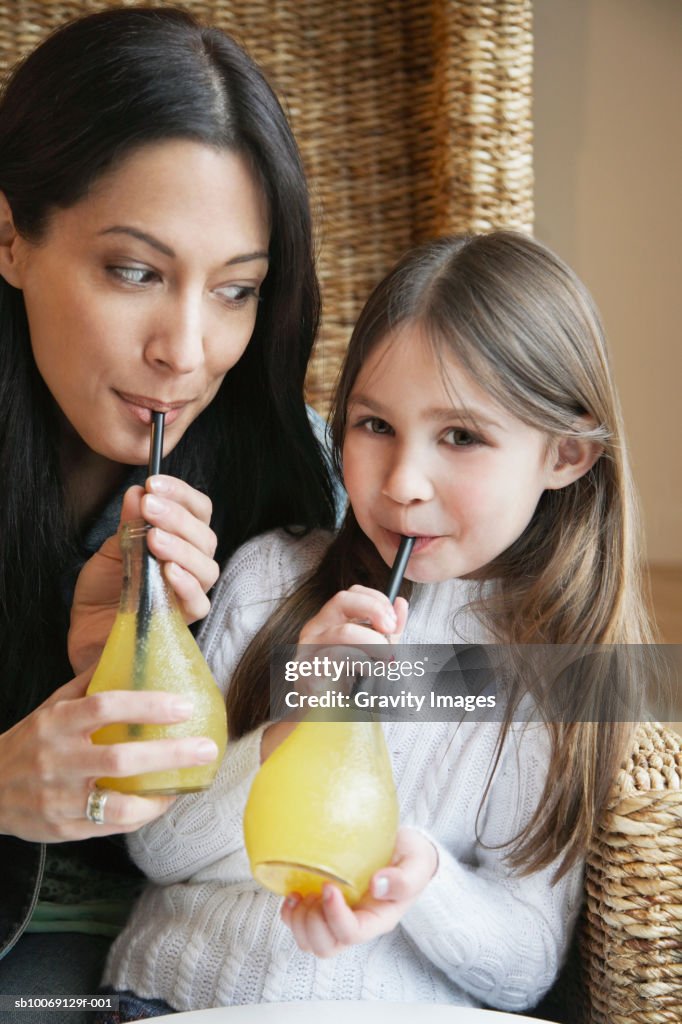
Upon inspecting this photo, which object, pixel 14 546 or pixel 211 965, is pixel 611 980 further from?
pixel 14 546

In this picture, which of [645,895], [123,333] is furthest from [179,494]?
[645,895]

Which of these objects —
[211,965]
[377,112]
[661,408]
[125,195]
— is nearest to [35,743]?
[211,965]

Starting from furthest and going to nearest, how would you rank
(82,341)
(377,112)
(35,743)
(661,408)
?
(377,112)
(661,408)
(82,341)
(35,743)

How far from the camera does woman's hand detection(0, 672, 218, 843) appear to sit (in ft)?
1.72

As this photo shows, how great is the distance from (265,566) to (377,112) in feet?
1.52

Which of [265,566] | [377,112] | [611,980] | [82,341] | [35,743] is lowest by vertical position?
[611,980]

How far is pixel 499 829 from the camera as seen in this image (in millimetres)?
669

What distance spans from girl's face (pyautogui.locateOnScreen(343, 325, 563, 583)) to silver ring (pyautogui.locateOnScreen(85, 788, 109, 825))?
0.21m

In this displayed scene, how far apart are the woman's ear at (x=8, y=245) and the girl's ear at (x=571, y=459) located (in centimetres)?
37

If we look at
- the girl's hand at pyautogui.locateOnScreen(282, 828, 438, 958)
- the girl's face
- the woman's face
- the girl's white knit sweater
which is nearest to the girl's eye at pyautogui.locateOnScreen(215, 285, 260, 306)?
the woman's face

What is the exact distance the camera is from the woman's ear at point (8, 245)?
0.73 metres

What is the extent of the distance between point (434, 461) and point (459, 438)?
0.02m

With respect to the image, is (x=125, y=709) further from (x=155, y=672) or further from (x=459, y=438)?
(x=459, y=438)

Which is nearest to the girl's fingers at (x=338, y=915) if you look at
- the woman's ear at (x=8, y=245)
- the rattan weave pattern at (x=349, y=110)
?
the woman's ear at (x=8, y=245)
